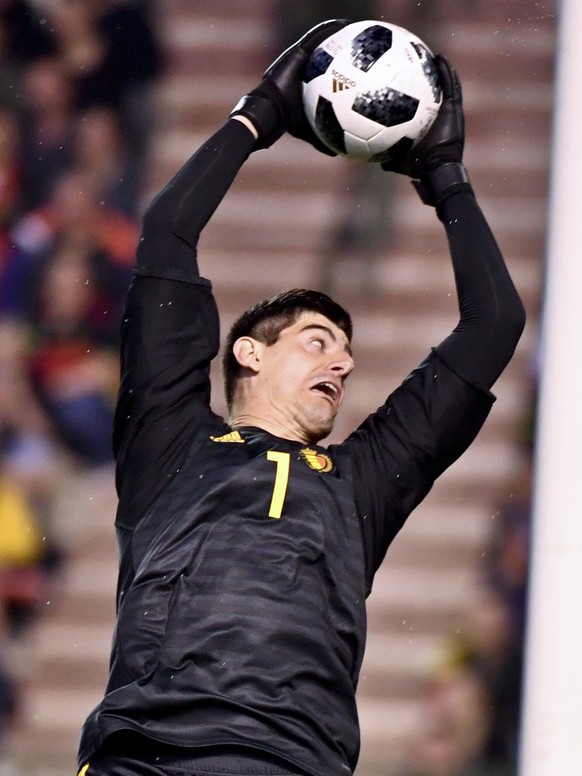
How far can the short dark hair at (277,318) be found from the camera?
2.44m

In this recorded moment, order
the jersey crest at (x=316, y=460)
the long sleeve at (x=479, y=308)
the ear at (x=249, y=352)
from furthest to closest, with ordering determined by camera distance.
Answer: the ear at (x=249, y=352)
the long sleeve at (x=479, y=308)
the jersey crest at (x=316, y=460)

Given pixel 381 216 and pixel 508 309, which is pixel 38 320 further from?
pixel 508 309

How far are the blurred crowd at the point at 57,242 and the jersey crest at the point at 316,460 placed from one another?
2941mm

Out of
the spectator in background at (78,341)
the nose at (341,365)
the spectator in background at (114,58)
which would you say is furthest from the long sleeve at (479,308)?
the spectator in background at (114,58)

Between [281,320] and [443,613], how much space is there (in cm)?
273

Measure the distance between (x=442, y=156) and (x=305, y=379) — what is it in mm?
532

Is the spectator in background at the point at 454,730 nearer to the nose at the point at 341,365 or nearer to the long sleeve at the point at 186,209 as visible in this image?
the nose at the point at 341,365

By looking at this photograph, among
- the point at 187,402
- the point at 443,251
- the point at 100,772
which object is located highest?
the point at 443,251

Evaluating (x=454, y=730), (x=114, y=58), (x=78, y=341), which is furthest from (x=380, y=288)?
(x=454, y=730)

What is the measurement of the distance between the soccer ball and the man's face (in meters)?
0.40

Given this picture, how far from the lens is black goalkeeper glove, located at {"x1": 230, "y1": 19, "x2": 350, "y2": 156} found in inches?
98.4

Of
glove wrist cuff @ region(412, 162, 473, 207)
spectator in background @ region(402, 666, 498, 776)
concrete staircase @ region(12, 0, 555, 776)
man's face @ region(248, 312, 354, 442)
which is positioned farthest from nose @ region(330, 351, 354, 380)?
concrete staircase @ region(12, 0, 555, 776)

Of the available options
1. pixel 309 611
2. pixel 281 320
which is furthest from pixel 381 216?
pixel 309 611

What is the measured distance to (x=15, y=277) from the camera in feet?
17.6
